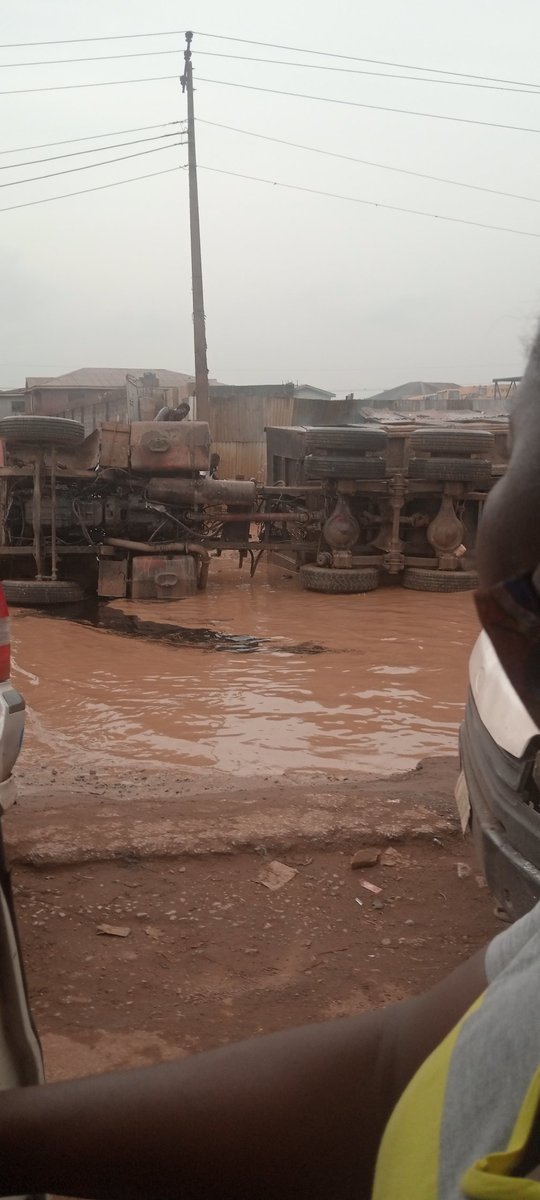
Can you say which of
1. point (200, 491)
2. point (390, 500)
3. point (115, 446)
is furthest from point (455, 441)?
point (115, 446)

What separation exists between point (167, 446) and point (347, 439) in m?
1.96

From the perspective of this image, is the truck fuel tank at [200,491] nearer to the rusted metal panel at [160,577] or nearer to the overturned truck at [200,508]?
the overturned truck at [200,508]

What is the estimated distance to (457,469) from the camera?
10797 mm

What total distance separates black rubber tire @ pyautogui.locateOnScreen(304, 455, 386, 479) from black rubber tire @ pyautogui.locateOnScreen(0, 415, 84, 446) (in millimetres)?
2572

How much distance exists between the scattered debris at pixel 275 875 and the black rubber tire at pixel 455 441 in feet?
26.2

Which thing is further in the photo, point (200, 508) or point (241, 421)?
point (241, 421)

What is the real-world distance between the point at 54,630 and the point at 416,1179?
8.10 meters

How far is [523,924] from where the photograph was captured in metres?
1.16

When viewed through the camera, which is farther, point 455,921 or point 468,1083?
point 455,921

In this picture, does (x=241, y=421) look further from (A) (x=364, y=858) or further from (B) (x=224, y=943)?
(B) (x=224, y=943)

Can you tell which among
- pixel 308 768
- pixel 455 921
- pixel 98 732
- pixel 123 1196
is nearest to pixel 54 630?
pixel 98 732

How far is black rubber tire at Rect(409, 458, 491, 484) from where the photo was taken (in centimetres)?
1078

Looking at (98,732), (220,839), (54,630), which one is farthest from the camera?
(54,630)

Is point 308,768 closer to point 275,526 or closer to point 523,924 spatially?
point 523,924
